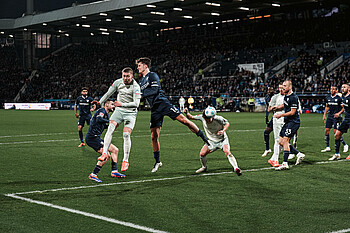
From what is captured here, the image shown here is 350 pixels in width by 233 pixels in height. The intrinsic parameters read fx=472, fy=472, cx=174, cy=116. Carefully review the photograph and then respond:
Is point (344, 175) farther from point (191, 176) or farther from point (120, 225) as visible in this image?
point (120, 225)

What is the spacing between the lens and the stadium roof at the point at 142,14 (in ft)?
163

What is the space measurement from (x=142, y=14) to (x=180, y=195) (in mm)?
49702

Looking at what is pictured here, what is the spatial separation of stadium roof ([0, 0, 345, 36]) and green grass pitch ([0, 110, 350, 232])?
36.7 metres

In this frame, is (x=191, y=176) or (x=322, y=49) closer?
(x=191, y=176)

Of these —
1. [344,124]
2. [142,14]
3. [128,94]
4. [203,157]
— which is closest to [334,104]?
[344,124]

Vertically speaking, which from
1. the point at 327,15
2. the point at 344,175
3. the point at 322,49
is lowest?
the point at 344,175

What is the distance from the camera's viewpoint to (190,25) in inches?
2559

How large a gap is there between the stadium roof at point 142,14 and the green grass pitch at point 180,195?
36692mm

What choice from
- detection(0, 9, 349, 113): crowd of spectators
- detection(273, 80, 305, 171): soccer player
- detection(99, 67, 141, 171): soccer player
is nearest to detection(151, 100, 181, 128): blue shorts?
detection(99, 67, 141, 171): soccer player

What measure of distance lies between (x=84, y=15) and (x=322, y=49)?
2712 centimetres

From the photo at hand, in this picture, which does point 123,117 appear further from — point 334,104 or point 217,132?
point 334,104

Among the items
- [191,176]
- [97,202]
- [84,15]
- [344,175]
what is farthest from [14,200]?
[84,15]

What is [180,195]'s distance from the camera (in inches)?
316

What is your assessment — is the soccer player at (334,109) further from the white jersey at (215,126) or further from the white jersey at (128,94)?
the white jersey at (128,94)
